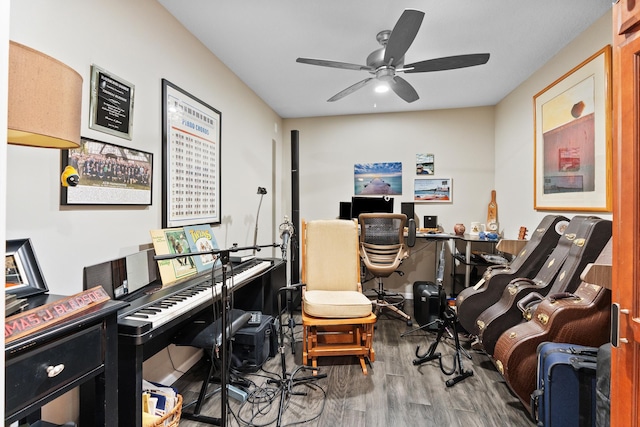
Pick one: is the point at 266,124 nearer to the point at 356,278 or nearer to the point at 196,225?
the point at 196,225

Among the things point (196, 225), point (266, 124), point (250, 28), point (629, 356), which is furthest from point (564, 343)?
point (266, 124)

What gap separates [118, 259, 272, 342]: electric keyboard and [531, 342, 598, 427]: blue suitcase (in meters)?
1.66

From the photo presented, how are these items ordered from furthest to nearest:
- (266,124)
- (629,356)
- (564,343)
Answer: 1. (266,124)
2. (564,343)
3. (629,356)

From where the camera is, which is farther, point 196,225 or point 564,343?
→ point 196,225

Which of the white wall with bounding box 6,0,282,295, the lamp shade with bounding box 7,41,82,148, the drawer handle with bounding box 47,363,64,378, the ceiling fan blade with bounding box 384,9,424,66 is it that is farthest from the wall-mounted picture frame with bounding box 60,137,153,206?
the ceiling fan blade with bounding box 384,9,424,66

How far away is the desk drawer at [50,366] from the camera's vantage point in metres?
0.80

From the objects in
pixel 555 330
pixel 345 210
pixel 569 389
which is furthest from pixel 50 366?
pixel 345 210

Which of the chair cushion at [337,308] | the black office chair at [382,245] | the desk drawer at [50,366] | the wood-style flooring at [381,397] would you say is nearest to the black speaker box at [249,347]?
the wood-style flooring at [381,397]

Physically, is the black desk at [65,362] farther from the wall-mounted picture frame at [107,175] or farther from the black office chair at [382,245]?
the black office chair at [382,245]

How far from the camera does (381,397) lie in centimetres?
200

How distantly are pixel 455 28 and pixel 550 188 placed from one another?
1.63 m

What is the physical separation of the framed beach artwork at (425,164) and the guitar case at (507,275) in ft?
5.93

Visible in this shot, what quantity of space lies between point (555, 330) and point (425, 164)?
279 centimetres

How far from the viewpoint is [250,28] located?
7.18 ft
